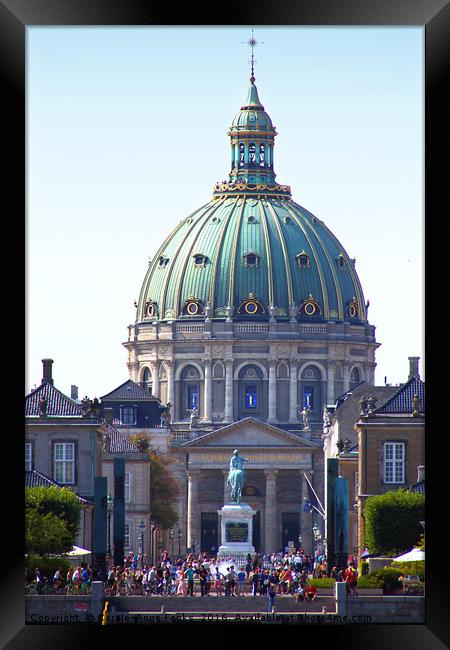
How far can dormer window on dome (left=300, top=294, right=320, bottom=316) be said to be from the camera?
180 m

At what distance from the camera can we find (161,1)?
2105cm

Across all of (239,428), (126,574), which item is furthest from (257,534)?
(126,574)

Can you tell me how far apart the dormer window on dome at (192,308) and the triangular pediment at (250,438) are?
783 inches

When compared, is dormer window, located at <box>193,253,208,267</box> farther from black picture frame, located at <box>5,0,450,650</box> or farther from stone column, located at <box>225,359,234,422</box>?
black picture frame, located at <box>5,0,450,650</box>

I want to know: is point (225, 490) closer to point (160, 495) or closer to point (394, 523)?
point (160, 495)

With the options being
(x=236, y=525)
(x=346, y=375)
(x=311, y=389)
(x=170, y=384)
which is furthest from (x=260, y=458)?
(x=236, y=525)

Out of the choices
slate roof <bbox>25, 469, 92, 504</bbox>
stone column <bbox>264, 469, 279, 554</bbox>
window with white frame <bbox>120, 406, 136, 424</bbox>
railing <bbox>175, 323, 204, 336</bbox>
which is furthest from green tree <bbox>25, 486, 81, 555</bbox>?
railing <bbox>175, 323, 204, 336</bbox>

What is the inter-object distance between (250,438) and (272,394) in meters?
14.2

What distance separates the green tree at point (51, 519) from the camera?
5356cm

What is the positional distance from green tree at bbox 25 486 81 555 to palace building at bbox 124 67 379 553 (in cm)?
10787

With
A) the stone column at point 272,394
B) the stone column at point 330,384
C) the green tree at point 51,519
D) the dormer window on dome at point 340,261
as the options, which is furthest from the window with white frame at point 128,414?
the green tree at point 51,519

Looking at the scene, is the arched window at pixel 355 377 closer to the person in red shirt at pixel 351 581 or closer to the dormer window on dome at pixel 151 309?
the dormer window on dome at pixel 151 309
